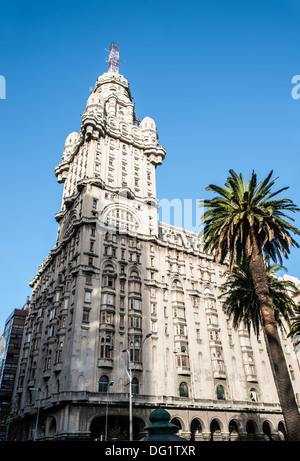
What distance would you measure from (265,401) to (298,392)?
13377 millimetres

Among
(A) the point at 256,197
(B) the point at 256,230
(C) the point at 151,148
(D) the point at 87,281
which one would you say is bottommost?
(B) the point at 256,230

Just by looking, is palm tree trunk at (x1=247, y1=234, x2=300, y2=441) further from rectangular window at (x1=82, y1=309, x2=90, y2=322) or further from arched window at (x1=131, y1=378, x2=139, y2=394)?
rectangular window at (x1=82, y1=309, x2=90, y2=322)

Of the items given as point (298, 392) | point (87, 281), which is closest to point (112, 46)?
point (87, 281)

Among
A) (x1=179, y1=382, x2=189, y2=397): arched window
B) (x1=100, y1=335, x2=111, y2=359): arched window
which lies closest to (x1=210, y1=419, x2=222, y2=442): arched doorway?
(x1=179, y1=382, x2=189, y2=397): arched window

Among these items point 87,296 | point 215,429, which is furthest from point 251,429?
point 87,296

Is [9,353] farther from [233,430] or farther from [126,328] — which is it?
[233,430]

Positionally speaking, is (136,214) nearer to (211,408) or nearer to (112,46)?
(211,408)

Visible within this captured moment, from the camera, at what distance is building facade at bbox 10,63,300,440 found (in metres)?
49.4

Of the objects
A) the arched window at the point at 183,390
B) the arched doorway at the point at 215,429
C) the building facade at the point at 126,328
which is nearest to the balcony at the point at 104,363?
the building facade at the point at 126,328

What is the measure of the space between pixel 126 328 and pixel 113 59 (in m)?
87.4

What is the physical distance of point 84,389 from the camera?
46719 millimetres

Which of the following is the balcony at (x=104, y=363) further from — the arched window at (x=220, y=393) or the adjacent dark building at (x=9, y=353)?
the adjacent dark building at (x=9, y=353)

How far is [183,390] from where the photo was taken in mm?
56469

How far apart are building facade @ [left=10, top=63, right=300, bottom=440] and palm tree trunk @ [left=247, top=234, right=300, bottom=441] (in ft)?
90.8
